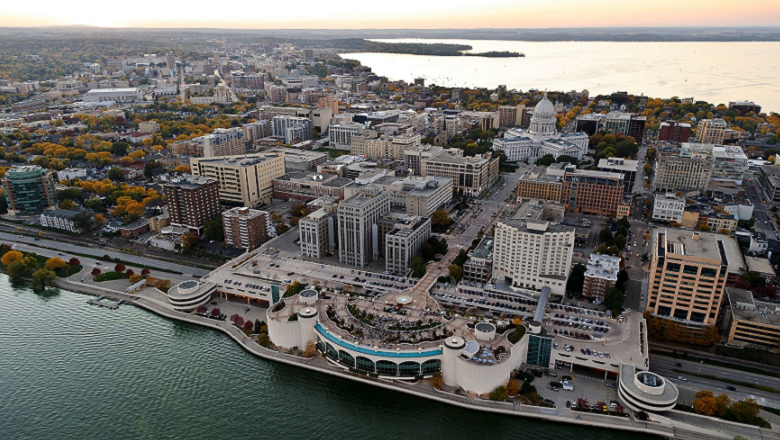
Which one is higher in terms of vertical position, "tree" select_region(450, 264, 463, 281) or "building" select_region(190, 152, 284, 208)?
"building" select_region(190, 152, 284, 208)

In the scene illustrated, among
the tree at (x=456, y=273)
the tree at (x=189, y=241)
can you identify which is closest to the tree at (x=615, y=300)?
the tree at (x=456, y=273)

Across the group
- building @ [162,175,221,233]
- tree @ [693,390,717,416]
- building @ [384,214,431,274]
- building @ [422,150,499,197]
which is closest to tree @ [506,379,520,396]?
tree @ [693,390,717,416]

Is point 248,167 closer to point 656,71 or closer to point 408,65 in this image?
point 656,71

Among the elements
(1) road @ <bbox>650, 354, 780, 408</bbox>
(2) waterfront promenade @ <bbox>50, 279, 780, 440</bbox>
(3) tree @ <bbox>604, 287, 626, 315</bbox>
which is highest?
(3) tree @ <bbox>604, 287, 626, 315</bbox>

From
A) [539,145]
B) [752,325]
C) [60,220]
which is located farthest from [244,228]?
[539,145]

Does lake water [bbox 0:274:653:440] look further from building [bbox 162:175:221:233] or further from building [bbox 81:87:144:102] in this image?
building [bbox 81:87:144:102]

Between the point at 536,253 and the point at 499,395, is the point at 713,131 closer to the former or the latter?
the point at 536,253

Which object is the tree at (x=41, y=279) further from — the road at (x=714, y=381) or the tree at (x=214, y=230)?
the road at (x=714, y=381)
